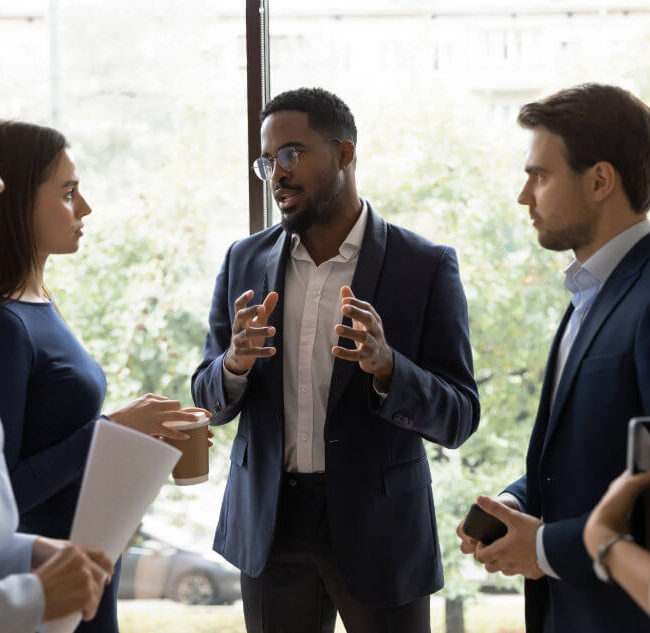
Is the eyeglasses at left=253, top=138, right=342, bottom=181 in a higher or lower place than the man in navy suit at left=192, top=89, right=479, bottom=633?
higher

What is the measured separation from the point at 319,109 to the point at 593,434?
1.18 m

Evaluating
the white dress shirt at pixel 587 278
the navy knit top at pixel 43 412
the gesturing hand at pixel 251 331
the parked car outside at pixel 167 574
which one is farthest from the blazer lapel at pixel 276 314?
the parked car outside at pixel 167 574

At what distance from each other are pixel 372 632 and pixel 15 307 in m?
1.19

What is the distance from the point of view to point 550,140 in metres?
1.74

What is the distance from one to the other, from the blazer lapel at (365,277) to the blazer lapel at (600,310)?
58 centimetres

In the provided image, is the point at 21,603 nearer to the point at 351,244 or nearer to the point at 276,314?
the point at 276,314

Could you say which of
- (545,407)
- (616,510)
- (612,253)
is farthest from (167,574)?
(616,510)

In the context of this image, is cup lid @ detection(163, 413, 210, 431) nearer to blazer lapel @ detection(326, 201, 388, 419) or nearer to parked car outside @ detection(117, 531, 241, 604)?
blazer lapel @ detection(326, 201, 388, 419)

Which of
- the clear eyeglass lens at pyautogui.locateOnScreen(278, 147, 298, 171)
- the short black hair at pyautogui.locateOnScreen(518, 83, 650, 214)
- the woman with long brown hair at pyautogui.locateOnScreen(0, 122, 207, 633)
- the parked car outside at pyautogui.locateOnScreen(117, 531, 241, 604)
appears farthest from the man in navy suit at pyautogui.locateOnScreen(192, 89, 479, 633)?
the parked car outside at pyautogui.locateOnScreen(117, 531, 241, 604)

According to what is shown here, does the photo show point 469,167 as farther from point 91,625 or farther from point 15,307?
point 91,625

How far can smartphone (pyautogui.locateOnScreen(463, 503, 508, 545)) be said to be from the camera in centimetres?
166

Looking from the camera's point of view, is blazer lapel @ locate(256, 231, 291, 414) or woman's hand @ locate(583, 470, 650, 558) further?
blazer lapel @ locate(256, 231, 291, 414)

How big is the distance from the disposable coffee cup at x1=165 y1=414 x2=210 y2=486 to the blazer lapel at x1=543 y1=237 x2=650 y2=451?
2.69 feet

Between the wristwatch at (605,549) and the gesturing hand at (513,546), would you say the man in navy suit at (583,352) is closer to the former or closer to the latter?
the gesturing hand at (513,546)
